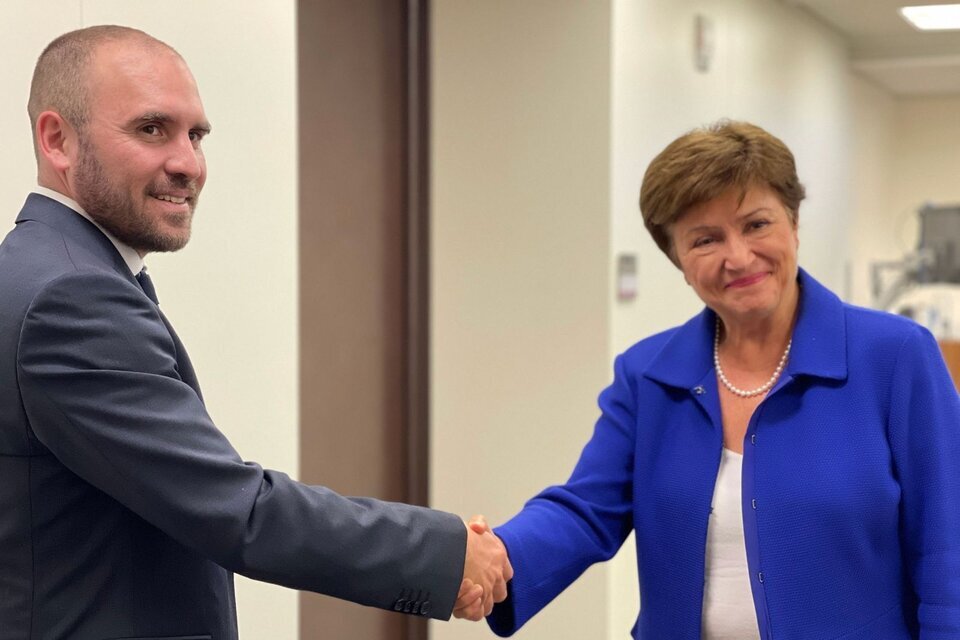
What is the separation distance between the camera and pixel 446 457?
12.8ft

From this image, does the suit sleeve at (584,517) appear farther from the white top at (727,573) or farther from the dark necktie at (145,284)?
the dark necktie at (145,284)

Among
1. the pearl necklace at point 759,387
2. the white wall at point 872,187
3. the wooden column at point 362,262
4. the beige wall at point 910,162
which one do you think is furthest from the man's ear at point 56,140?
the beige wall at point 910,162

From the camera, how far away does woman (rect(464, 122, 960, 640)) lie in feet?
5.85

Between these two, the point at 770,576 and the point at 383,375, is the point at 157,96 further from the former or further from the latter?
the point at 383,375

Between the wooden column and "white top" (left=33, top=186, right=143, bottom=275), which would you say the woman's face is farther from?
the wooden column

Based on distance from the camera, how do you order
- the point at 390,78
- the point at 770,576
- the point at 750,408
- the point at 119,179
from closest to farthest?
the point at 119,179
the point at 770,576
the point at 750,408
the point at 390,78

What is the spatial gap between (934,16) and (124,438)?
5.47 metres

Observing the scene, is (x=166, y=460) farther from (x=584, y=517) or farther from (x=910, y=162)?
(x=910, y=162)

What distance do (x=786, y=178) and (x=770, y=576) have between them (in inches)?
24.7

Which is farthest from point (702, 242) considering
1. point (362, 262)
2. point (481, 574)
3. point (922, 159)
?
point (922, 159)

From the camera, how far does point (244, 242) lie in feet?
8.31

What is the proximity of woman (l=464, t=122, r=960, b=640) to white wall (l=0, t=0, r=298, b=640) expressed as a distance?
756 millimetres

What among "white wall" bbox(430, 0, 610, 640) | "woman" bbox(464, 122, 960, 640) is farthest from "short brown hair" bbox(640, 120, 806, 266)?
"white wall" bbox(430, 0, 610, 640)

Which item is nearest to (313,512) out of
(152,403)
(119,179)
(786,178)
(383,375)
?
(152,403)
